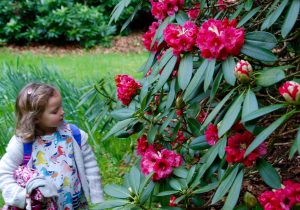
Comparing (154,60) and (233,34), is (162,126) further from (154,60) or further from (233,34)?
(233,34)

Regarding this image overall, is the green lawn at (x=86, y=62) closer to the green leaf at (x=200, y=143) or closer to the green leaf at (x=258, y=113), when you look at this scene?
the green leaf at (x=200, y=143)

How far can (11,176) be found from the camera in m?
2.80

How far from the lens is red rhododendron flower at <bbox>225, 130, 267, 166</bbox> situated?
72.1 inches

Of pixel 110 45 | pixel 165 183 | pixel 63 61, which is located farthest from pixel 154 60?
pixel 110 45

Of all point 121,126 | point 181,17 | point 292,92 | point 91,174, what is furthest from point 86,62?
point 292,92

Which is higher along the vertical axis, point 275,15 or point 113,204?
point 275,15

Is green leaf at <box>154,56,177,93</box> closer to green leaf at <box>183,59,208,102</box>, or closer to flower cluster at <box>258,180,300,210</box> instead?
green leaf at <box>183,59,208,102</box>

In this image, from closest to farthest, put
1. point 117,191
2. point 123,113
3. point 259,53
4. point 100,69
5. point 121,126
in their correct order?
point 259,53
point 117,191
point 121,126
point 123,113
point 100,69

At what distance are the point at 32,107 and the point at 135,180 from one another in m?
0.80

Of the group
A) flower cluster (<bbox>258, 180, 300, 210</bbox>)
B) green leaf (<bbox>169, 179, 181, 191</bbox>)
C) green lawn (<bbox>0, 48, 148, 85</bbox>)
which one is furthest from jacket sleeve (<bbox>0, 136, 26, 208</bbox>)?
green lawn (<bbox>0, 48, 148, 85</bbox>)

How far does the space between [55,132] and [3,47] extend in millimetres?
9077

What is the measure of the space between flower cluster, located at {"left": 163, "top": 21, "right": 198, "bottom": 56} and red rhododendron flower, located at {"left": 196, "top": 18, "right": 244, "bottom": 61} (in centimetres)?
8

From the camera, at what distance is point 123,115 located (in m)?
2.49

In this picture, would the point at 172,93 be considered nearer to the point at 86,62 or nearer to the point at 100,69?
the point at 100,69
